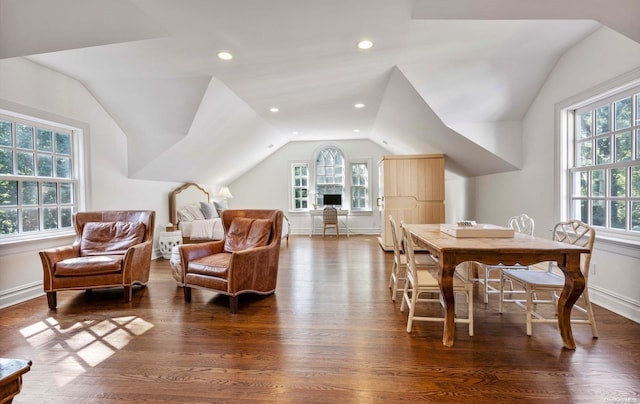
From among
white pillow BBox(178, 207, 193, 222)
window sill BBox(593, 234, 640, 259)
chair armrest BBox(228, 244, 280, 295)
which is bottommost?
chair armrest BBox(228, 244, 280, 295)

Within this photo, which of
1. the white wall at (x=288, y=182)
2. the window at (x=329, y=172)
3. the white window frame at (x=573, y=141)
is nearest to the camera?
the white window frame at (x=573, y=141)

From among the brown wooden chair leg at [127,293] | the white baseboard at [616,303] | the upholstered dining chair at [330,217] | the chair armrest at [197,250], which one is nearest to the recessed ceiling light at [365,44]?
the chair armrest at [197,250]

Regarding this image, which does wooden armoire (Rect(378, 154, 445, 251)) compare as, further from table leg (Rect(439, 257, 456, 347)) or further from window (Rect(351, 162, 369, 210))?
table leg (Rect(439, 257, 456, 347))

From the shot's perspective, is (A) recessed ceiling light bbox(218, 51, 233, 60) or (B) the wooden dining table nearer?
(B) the wooden dining table

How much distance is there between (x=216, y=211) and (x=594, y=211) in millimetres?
6440

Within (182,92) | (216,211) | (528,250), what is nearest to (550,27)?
(528,250)

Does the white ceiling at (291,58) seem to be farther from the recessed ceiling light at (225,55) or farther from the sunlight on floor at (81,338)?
the sunlight on floor at (81,338)

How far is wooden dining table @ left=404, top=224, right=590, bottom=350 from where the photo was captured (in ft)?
6.51

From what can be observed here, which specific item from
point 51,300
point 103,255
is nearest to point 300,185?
point 103,255

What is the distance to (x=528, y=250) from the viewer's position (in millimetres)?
1978

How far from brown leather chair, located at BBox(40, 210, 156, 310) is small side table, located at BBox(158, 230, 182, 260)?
1.54 metres

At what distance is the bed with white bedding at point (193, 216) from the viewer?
5.52 metres

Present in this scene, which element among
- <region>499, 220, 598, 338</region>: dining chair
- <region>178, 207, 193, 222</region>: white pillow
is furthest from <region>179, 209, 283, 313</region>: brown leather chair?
<region>178, 207, 193, 222</region>: white pillow

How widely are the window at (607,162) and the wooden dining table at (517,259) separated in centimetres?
116
